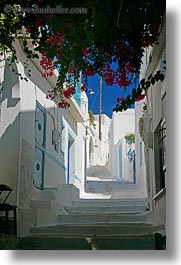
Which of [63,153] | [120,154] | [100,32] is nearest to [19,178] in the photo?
[63,153]

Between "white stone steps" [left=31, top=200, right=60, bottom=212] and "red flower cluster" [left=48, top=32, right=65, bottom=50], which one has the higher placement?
"red flower cluster" [left=48, top=32, right=65, bottom=50]

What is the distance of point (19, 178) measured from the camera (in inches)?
112

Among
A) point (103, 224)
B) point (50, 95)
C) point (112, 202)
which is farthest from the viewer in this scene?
point (112, 202)

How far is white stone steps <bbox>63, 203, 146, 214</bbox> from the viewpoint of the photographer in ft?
9.51

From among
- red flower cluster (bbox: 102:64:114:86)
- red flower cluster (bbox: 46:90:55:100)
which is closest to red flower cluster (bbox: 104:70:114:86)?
red flower cluster (bbox: 102:64:114:86)

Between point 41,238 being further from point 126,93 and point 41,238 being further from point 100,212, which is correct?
point 126,93

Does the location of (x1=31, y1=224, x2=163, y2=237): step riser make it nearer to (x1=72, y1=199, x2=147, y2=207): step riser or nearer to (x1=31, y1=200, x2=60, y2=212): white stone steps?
(x1=31, y1=200, x2=60, y2=212): white stone steps

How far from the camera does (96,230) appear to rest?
258 centimetres

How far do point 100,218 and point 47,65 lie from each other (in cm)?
106

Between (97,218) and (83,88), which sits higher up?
(83,88)

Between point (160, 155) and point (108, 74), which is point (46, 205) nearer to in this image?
point (160, 155)

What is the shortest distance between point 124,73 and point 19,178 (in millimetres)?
1008

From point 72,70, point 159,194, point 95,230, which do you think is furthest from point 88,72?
point 95,230

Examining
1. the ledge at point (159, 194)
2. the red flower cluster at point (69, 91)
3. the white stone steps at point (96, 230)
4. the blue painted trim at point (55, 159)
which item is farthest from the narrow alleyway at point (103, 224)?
the red flower cluster at point (69, 91)
